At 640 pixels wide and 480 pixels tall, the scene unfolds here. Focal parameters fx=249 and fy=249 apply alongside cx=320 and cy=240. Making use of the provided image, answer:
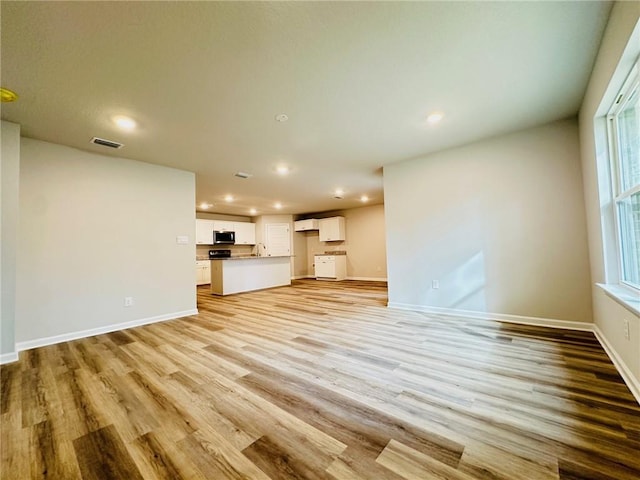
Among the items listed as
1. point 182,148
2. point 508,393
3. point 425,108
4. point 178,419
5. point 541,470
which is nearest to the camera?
point 541,470

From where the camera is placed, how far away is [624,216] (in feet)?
6.88

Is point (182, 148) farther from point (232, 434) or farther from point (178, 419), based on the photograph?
point (232, 434)

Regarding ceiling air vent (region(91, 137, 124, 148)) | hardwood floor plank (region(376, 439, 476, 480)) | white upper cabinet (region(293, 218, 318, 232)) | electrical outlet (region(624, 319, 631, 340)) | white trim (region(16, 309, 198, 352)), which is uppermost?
ceiling air vent (region(91, 137, 124, 148))

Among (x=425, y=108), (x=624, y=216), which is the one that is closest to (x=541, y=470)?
(x=624, y=216)

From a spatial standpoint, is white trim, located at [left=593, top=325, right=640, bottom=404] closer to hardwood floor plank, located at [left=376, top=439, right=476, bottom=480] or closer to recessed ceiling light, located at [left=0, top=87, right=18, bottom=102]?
hardwood floor plank, located at [left=376, top=439, right=476, bottom=480]

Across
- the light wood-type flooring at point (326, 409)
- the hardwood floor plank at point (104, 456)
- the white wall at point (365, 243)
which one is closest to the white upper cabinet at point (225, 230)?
the white wall at point (365, 243)

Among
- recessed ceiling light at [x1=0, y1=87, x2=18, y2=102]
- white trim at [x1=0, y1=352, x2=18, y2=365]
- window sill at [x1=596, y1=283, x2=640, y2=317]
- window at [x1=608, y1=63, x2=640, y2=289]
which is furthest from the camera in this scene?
white trim at [x1=0, y1=352, x2=18, y2=365]

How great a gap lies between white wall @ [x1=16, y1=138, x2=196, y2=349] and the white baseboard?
373 centimetres

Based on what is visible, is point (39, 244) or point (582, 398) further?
point (39, 244)

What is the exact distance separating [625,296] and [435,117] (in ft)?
7.11

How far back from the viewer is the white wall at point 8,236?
2408mm

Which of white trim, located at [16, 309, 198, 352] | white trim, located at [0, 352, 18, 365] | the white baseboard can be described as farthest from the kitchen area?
white trim, located at [0, 352, 18, 365]

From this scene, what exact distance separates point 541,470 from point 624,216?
2.23 m

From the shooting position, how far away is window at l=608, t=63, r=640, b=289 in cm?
181
